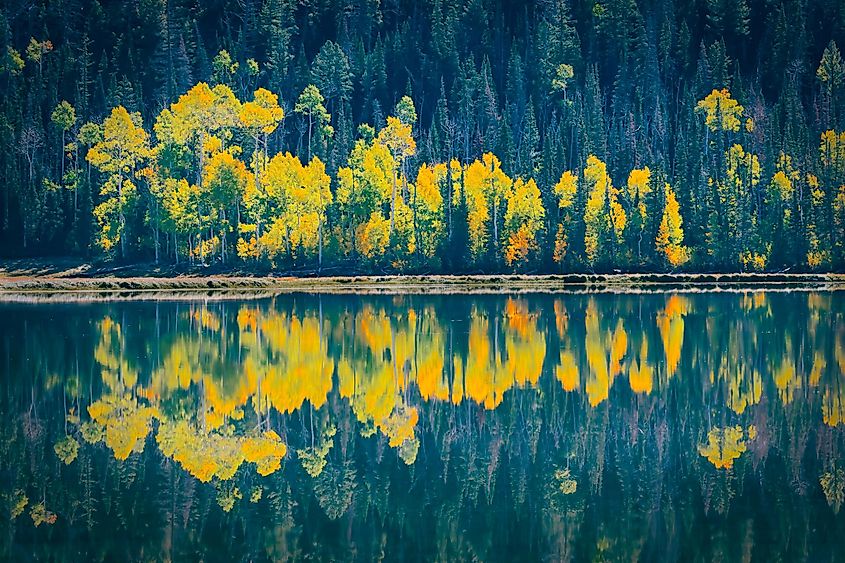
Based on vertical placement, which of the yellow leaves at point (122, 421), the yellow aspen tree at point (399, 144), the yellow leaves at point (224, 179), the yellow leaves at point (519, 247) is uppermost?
the yellow aspen tree at point (399, 144)

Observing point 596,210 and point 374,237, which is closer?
point 374,237

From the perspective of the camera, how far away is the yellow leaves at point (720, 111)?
119 meters

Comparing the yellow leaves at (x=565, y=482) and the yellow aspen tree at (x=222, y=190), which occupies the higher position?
the yellow aspen tree at (x=222, y=190)

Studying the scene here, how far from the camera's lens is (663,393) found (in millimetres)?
30219

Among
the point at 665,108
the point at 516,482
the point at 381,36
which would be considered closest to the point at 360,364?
the point at 516,482

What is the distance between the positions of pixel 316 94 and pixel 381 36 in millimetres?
21155

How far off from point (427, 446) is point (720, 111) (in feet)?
332

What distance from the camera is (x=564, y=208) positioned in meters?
111

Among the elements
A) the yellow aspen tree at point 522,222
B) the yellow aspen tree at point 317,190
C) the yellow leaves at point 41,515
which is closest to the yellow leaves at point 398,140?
the yellow aspen tree at point 317,190

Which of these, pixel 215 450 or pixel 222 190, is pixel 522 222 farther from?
pixel 215 450

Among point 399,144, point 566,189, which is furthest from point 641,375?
point 399,144

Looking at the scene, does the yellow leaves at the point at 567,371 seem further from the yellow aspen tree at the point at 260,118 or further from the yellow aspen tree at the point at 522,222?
the yellow aspen tree at the point at 260,118

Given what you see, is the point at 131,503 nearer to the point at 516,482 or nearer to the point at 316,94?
the point at 516,482

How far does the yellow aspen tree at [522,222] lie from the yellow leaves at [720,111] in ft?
68.3
